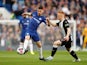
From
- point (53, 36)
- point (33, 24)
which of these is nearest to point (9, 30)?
point (53, 36)

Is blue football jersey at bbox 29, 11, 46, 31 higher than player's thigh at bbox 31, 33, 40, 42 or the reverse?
higher

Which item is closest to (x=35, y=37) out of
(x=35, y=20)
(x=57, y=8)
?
(x=35, y=20)

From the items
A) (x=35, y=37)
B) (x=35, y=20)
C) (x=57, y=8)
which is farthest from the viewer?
(x=57, y=8)

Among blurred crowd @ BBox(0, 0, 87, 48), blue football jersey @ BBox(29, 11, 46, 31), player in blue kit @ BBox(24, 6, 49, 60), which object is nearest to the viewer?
player in blue kit @ BBox(24, 6, 49, 60)

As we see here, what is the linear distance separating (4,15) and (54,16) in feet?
11.5

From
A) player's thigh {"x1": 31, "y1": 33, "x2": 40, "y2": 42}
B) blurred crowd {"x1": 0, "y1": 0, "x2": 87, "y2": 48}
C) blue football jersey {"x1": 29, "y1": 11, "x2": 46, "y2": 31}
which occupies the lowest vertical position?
blurred crowd {"x1": 0, "y1": 0, "x2": 87, "y2": 48}

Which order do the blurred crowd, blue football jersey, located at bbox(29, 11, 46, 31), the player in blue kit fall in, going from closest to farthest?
the player in blue kit, blue football jersey, located at bbox(29, 11, 46, 31), the blurred crowd

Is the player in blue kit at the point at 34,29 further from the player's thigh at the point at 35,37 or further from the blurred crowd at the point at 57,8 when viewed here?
the blurred crowd at the point at 57,8

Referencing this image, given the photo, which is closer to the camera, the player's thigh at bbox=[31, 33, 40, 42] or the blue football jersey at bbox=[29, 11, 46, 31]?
Result: the player's thigh at bbox=[31, 33, 40, 42]

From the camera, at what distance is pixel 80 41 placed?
30406 mm

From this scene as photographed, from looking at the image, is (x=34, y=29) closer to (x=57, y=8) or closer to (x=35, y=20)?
(x=35, y=20)

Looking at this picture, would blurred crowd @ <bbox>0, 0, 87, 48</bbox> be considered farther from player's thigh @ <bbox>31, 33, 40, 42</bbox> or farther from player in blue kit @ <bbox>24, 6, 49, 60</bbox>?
player's thigh @ <bbox>31, 33, 40, 42</bbox>

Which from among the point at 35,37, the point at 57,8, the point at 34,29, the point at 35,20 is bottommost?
the point at 57,8

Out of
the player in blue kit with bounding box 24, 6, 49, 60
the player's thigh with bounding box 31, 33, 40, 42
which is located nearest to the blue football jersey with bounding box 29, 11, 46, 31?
the player in blue kit with bounding box 24, 6, 49, 60
